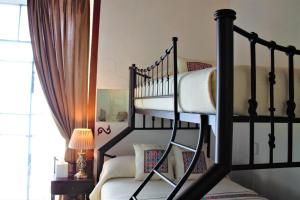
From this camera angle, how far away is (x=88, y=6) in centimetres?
368

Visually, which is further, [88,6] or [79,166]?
[88,6]

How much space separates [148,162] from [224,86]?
1.98 m

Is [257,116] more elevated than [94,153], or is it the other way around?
[257,116]

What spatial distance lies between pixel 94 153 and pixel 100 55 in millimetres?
1174

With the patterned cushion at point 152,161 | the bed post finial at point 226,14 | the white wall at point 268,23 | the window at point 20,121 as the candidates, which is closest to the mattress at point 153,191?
the patterned cushion at point 152,161

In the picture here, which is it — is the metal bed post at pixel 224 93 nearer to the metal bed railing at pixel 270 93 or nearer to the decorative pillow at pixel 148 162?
the metal bed railing at pixel 270 93

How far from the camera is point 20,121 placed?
380 cm

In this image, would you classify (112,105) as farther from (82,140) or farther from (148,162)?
(148,162)

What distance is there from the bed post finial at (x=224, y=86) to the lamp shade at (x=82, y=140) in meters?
2.27

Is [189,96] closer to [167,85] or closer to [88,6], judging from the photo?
[167,85]

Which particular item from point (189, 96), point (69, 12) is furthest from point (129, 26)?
point (189, 96)

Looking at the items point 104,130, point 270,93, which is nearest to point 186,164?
point 104,130

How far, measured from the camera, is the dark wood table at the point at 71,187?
3080 mm

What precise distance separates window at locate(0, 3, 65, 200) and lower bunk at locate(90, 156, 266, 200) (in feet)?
3.95
